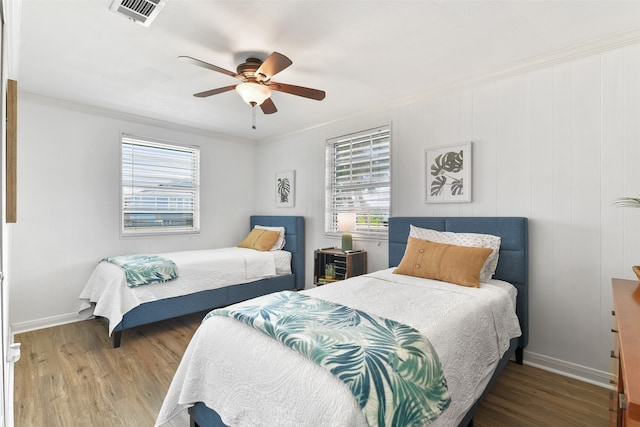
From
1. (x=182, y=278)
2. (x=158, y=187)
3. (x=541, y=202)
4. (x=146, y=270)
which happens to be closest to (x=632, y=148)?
(x=541, y=202)

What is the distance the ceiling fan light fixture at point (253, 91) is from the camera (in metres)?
2.40

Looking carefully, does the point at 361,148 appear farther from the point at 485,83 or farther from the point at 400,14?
the point at 400,14

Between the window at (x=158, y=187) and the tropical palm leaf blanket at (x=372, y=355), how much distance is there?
3.08 metres

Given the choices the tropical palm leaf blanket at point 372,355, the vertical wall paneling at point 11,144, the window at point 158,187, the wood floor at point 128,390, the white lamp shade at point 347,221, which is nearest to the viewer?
the tropical palm leaf blanket at point 372,355

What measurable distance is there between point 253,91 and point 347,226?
1.85 metres

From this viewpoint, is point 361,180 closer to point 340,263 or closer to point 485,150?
point 340,263

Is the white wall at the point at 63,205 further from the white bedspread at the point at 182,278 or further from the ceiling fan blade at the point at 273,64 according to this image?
the ceiling fan blade at the point at 273,64

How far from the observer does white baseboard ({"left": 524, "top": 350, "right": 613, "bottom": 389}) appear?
2258 millimetres

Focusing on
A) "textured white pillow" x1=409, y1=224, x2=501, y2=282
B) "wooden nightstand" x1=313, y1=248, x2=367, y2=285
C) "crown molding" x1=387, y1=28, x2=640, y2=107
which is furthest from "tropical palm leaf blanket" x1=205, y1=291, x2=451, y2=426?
"crown molding" x1=387, y1=28, x2=640, y2=107

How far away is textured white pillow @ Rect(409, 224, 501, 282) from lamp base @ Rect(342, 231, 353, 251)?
0.90 m

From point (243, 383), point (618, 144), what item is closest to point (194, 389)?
point (243, 383)

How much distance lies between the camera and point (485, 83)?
2.79 m

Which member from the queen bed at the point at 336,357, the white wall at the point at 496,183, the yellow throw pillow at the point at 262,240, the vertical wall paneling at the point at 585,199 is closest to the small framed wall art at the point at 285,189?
the white wall at the point at 496,183

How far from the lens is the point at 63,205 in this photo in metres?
3.47
